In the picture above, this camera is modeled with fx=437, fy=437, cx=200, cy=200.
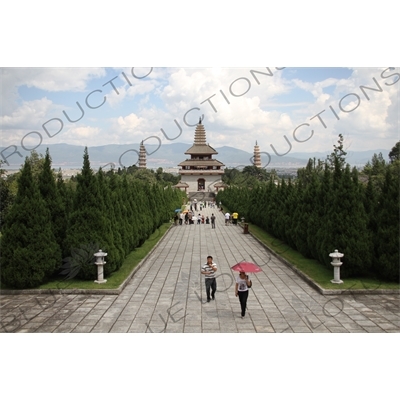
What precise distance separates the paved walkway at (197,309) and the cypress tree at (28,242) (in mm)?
590

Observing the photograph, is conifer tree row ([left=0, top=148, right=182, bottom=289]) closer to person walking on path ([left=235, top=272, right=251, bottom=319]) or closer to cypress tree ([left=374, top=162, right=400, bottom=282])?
person walking on path ([left=235, top=272, right=251, bottom=319])

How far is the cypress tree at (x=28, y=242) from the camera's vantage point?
1044 centimetres

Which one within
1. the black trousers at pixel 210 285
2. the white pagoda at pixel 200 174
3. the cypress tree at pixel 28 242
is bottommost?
the black trousers at pixel 210 285

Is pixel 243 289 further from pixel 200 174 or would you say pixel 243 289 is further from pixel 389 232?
pixel 200 174

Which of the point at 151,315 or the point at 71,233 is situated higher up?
the point at 71,233

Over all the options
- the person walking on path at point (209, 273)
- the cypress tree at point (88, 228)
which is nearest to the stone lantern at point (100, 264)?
the cypress tree at point (88, 228)

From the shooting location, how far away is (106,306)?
925 centimetres

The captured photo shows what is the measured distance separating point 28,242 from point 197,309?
4630 millimetres

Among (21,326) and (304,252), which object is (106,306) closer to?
(21,326)

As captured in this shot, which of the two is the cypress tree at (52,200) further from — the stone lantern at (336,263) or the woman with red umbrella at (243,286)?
the stone lantern at (336,263)

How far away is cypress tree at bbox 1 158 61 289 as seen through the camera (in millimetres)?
10438

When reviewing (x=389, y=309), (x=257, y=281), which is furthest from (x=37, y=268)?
(x=389, y=309)

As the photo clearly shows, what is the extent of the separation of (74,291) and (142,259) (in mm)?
4716

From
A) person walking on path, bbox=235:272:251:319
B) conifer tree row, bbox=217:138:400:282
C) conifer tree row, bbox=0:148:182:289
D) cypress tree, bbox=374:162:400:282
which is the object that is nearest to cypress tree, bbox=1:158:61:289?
conifer tree row, bbox=0:148:182:289
